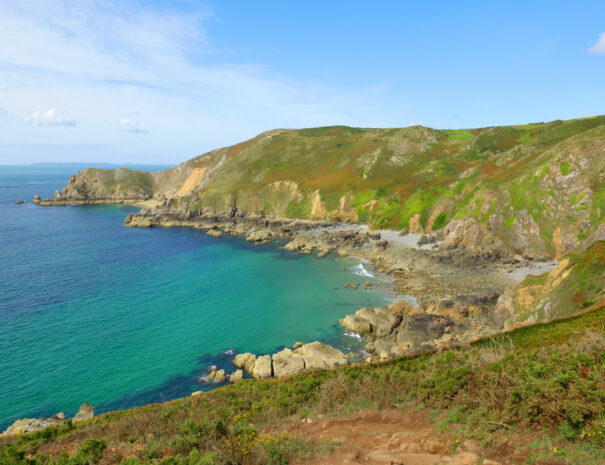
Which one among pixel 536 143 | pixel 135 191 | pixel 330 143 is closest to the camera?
pixel 536 143

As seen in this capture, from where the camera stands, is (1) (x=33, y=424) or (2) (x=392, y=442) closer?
(2) (x=392, y=442)

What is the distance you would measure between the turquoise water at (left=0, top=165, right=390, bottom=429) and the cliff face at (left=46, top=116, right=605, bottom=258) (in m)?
33.1

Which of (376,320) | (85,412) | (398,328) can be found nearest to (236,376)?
(85,412)

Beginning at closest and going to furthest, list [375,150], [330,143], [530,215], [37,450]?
[37,450] → [530,215] → [375,150] → [330,143]

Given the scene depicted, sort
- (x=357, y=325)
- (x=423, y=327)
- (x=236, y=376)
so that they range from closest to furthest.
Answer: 1. (x=236, y=376)
2. (x=423, y=327)
3. (x=357, y=325)

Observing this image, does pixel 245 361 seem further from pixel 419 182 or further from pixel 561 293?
pixel 419 182

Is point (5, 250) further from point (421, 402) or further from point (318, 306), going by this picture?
point (421, 402)

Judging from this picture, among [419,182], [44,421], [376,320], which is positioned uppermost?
[419,182]

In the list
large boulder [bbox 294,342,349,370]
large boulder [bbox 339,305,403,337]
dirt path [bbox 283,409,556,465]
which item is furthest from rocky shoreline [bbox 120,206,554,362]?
dirt path [bbox 283,409,556,465]

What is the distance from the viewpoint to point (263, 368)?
36.3m

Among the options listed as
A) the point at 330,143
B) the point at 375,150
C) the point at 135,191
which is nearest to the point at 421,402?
the point at 375,150

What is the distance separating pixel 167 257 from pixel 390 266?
5465cm

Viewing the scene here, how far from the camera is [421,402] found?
17.5m

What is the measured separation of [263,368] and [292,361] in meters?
3.45
